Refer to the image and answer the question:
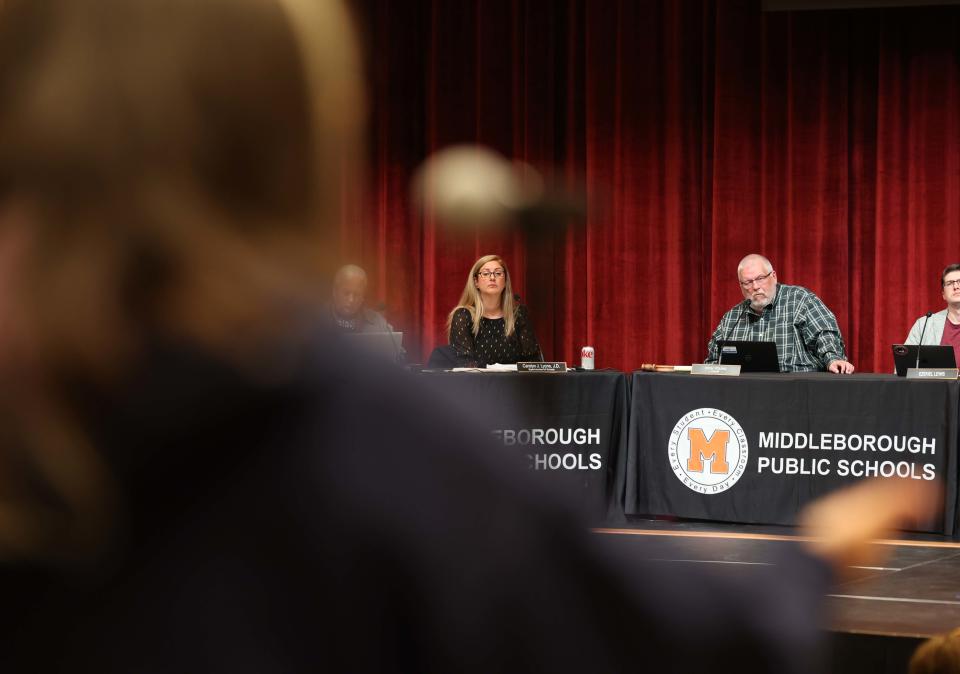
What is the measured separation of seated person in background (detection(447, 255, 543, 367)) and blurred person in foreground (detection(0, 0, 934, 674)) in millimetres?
5162

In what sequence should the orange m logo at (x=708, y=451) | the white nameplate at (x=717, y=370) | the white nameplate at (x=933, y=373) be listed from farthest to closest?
the white nameplate at (x=717, y=370), the orange m logo at (x=708, y=451), the white nameplate at (x=933, y=373)

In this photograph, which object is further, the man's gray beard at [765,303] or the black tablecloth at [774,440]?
the man's gray beard at [765,303]

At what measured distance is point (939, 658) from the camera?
0.92m

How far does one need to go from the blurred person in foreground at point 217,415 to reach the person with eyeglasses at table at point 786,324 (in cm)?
542

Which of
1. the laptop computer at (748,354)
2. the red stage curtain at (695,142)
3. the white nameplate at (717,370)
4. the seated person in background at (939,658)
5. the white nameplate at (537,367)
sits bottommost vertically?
the seated person in background at (939,658)

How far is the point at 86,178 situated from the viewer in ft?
1.67

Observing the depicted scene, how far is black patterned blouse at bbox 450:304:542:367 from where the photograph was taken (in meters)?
5.76

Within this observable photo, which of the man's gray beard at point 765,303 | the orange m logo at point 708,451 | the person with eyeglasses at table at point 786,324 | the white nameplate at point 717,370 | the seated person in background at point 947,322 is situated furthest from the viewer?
the man's gray beard at point 765,303

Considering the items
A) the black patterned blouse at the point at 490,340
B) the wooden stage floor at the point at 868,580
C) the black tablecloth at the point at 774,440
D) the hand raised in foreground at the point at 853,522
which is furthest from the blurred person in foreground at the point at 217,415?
the black patterned blouse at the point at 490,340

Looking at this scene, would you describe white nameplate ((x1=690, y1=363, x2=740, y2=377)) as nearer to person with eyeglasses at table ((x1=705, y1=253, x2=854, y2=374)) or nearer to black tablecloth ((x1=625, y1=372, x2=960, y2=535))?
black tablecloth ((x1=625, y1=372, x2=960, y2=535))

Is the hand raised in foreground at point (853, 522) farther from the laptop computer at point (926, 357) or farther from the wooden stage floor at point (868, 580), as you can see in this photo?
the laptop computer at point (926, 357)

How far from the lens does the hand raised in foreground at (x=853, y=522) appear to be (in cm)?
75

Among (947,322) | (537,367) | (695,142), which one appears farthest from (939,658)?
(695,142)

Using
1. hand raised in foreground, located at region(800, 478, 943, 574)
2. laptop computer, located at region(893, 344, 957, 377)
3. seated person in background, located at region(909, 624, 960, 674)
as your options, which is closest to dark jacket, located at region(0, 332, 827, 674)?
hand raised in foreground, located at region(800, 478, 943, 574)
